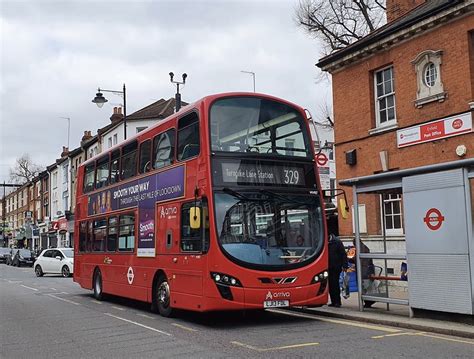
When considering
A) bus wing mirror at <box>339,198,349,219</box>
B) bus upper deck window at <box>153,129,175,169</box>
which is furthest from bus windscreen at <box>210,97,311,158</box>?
bus upper deck window at <box>153,129,175,169</box>

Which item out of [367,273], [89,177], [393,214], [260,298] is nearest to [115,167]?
[89,177]

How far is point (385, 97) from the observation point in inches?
688

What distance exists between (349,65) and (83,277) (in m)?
11.2

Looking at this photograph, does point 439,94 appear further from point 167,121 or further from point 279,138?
point 167,121

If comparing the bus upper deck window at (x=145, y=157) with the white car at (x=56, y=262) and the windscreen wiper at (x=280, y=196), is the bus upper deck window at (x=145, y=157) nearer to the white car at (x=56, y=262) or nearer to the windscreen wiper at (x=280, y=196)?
the windscreen wiper at (x=280, y=196)

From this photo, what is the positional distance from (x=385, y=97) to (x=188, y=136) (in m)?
8.98

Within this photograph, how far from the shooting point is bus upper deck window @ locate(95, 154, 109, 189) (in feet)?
50.9

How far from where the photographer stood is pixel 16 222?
89.8m

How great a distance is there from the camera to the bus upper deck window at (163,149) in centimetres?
1153

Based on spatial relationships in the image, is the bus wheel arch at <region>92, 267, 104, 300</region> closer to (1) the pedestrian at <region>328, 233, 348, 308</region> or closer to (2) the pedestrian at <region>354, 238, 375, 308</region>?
(1) the pedestrian at <region>328, 233, 348, 308</region>

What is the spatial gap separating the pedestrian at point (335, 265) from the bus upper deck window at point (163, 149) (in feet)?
13.1

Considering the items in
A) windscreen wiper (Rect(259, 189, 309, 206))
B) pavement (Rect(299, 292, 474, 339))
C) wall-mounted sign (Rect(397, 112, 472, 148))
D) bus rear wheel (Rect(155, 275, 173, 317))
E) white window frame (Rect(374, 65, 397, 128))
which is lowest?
pavement (Rect(299, 292, 474, 339))

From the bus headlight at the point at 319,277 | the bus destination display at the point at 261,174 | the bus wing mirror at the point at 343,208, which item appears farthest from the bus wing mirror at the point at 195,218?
the bus wing mirror at the point at 343,208

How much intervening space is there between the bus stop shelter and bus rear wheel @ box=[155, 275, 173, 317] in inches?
176
